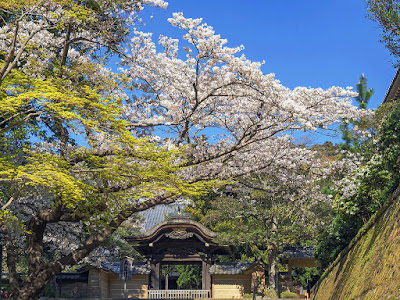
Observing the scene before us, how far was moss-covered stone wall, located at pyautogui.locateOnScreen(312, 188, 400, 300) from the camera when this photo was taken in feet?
21.3

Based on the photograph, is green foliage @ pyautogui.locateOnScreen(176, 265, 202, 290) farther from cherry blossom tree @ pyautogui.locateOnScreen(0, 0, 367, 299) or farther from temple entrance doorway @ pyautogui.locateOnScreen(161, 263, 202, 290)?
cherry blossom tree @ pyautogui.locateOnScreen(0, 0, 367, 299)

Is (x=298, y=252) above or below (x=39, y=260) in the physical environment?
above

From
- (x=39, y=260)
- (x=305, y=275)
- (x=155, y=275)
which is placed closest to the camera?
(x=39, y=260)

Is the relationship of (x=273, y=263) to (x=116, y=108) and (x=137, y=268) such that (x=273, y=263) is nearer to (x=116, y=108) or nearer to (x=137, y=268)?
(x=137, y=268)

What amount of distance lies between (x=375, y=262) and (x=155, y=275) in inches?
690

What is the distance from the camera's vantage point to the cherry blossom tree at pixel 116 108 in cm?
1034

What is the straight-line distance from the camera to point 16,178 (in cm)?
878

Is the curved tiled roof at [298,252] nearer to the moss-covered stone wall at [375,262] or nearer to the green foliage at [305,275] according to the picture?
the green foliage at [305,275]

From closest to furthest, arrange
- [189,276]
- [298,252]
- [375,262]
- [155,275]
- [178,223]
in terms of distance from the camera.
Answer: [375,262] → [178,223] → [298,252] → [155,275] → [189,276]

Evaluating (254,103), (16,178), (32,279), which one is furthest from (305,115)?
(32,279)

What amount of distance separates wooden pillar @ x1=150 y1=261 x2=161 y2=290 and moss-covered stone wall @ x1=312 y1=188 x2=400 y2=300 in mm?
14014

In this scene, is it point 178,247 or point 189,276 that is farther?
point 189,276

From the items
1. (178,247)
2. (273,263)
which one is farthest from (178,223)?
(273,263)

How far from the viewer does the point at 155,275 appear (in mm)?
23516
